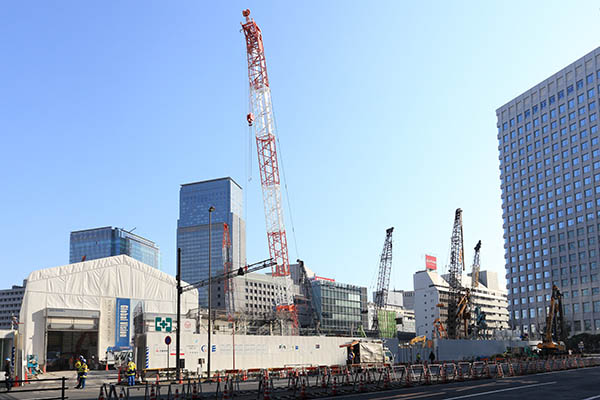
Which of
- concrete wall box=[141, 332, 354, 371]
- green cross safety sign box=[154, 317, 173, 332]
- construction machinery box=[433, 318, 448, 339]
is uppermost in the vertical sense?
green cross safety sign box=[154, 317, 173, 332]

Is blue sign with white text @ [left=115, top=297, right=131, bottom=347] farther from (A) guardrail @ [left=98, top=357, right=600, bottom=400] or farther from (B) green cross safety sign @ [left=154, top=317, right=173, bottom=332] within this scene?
(A) guardrail @ [left=98, top=357, right=600, bottom=400]

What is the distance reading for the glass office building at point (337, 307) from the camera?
581 ft

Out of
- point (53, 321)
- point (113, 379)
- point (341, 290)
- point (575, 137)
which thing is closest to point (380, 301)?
point (341, 290)

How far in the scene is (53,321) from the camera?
65625mm

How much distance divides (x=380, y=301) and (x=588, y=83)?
77.4 meters

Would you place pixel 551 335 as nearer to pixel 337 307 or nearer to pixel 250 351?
pixel 250 351

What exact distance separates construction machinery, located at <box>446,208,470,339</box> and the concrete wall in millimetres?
55096

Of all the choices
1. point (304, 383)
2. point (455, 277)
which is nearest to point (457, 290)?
point (455, 277)

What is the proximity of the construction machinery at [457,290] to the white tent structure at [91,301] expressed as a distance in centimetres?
5915

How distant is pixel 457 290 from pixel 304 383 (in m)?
106

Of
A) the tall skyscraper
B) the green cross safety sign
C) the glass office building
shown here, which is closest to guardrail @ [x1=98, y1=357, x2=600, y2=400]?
the green cross safety sign

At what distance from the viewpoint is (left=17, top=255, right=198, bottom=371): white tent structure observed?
A: 64562 millimetres

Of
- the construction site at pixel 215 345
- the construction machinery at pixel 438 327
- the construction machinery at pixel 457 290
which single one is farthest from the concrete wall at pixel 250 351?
the construction machinery at pixel 457 290

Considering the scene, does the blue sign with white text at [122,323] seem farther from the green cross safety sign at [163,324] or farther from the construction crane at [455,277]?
the construction crane at [455,277]
